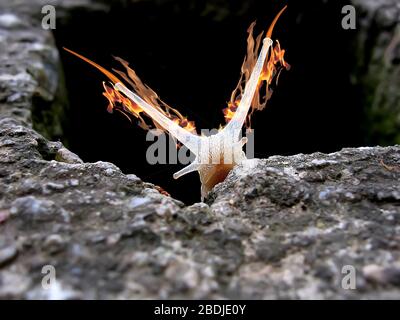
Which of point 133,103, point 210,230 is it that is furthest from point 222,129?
point 210,230

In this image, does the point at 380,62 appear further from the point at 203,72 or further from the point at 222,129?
the point at 222,129

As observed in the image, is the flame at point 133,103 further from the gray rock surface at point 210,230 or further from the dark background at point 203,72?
the dark background at point 203,72

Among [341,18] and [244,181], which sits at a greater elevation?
[341,18]

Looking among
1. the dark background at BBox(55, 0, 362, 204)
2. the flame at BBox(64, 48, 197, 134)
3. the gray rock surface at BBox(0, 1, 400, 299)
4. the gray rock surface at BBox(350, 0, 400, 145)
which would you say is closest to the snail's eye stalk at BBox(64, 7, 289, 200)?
the flame at BBox(64, 48, 197, 134)

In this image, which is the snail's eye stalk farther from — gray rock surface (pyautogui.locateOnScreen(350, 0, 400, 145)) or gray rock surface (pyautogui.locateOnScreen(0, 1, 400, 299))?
gray rock surface (pyautogui.locateOnScreen(350, 0, 400, 145))

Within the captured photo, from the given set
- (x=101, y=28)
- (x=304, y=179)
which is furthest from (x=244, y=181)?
(x=101, y=28)
